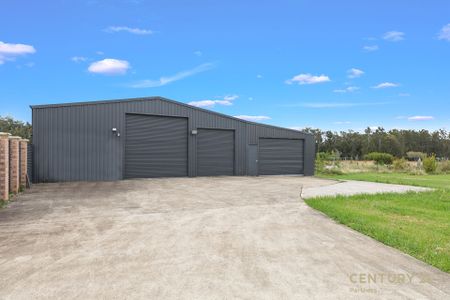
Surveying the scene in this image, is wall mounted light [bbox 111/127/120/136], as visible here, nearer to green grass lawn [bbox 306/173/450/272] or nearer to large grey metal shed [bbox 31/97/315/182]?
large grey metal shed [bbox 31/97/315/182]

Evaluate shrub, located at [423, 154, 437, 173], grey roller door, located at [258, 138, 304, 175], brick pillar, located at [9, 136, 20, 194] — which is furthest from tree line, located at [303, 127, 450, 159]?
brick pillar, located at [9, 136, 20, 194]

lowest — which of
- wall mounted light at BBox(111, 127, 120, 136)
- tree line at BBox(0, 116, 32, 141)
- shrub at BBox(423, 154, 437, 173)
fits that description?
shrub at BBox(423, 154, 437, 173)

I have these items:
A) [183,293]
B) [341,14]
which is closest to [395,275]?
[183,293]

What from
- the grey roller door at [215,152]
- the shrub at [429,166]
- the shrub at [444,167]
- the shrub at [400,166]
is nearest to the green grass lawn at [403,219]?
the grey roller door at [215,152]

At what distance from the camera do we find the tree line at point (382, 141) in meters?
57.7

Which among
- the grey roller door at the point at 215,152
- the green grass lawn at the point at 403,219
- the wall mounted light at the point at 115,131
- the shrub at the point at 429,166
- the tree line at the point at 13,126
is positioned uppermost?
the tree line at the point at 13,126

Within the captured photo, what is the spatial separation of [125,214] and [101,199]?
255 centimetres

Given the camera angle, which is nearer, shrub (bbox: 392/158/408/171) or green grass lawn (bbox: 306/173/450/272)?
green grass lawn (bbox: 306/173/450/272)

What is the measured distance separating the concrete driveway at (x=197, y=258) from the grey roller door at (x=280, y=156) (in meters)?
12.1

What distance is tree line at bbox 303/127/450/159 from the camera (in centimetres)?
5769

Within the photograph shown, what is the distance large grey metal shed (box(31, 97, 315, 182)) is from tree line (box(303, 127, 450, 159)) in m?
36.8

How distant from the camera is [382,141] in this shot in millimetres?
58562

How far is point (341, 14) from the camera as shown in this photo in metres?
13.9

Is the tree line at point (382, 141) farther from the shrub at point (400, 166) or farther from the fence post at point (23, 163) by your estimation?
the fence post at point (23, 163)
